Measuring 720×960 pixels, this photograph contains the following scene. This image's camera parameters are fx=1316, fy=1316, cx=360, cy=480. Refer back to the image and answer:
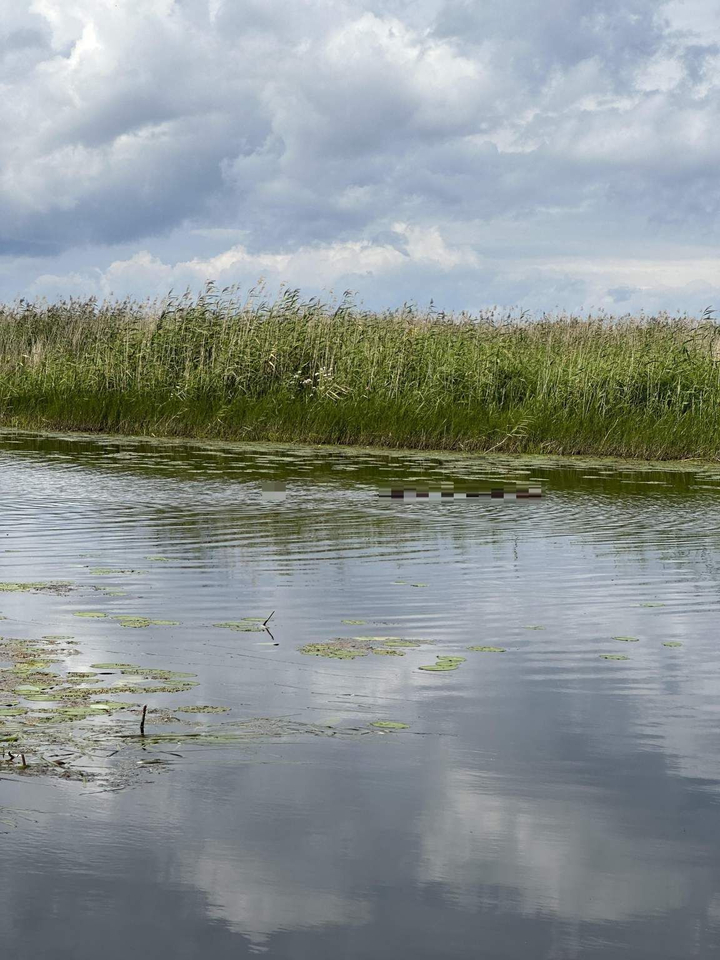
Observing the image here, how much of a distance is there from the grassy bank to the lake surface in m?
10.9

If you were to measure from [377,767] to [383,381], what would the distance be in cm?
1764

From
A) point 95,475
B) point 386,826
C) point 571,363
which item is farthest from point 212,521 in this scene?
point 571,363

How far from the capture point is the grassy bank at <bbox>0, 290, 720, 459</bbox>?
68.3 feet

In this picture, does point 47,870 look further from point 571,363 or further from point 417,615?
point 571,363

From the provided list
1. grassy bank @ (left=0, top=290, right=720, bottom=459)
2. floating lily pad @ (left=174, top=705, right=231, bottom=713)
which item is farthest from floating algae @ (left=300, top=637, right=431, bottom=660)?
grassy bank @ (left=0, top=290, right=720, bottom=459)

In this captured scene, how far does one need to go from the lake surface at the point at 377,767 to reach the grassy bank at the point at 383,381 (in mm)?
10886

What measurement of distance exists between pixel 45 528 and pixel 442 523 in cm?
359

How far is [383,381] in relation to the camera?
21859mm

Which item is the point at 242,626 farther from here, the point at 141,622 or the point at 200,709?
the point at 200,709

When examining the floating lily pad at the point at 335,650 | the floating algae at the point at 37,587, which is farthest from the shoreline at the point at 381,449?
the floating lily pad at the point at 335,650

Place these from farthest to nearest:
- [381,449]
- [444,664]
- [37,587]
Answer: [381,449] < [37,587] < [444,664]

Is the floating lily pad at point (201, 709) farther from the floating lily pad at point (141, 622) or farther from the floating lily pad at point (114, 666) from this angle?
the floating lily pad at point (141, 622)

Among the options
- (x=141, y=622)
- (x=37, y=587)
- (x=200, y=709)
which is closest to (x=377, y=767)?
(x=200, y=709)

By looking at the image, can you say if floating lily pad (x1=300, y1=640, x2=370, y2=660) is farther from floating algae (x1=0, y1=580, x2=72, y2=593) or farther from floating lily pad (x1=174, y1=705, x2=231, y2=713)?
floating algae (x1=0, y1=580, x2=72, y2=593)
